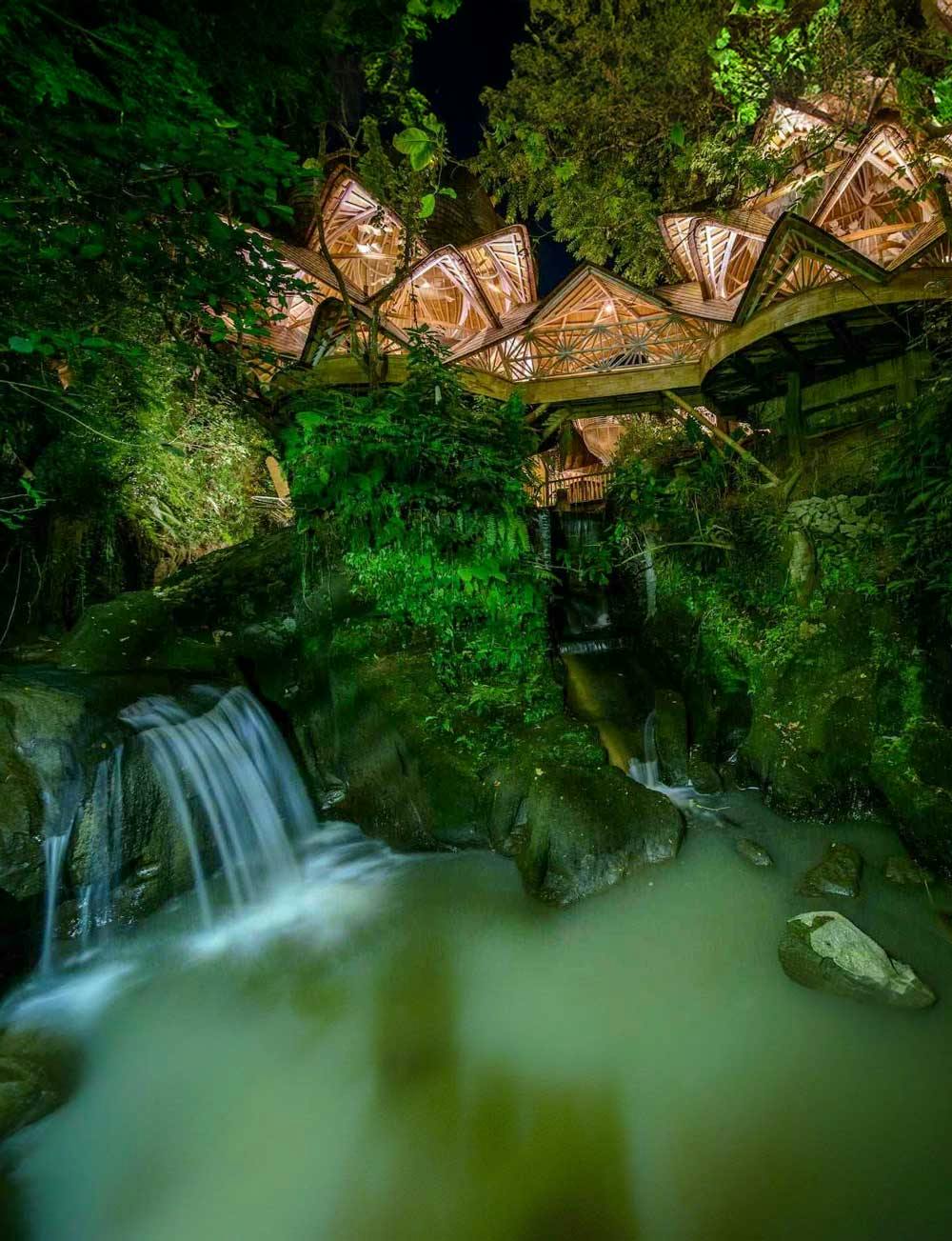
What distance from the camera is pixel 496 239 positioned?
39.8 ft

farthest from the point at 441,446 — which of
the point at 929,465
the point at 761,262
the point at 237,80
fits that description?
the point at 761,262

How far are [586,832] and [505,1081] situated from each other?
1883 mm

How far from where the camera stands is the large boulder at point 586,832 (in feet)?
Result: 14.6

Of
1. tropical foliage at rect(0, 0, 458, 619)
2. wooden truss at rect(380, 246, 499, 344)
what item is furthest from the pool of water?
wooden truss at rect(380, 246, 499, 344)

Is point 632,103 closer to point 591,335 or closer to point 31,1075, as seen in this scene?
point 591,335

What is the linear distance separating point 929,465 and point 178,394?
377 inches

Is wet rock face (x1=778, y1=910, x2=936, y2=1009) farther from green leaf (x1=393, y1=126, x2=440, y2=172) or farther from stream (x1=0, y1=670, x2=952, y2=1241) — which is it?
green leaf (x1=393, y1=126, x2=440, y2=172)

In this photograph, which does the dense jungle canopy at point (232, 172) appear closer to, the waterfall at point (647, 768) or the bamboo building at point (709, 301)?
the bamboo building at point (709, 301)

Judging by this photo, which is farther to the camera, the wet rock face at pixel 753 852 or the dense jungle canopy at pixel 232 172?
the wet rock face at pixel 753 852

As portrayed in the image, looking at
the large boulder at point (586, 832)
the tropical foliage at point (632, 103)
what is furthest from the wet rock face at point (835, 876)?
the tropical foliage at point (632, 103)

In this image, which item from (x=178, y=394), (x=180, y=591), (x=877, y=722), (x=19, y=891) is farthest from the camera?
(x=178, y=394)

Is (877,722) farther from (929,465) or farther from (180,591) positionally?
(180,591)

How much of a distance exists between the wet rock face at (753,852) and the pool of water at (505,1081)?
132 millimetres

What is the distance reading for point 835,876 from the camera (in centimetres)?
427
